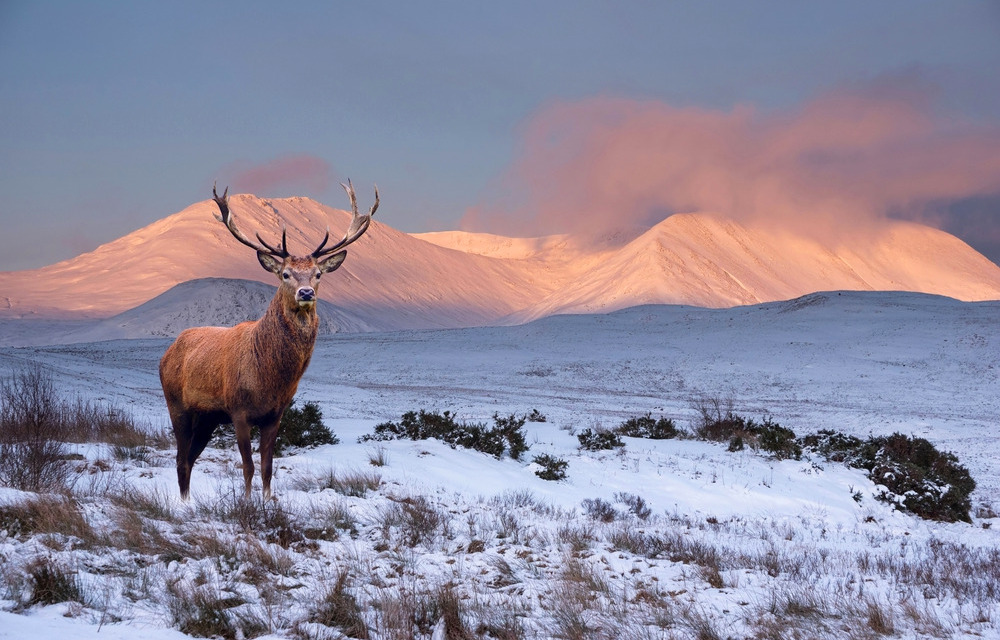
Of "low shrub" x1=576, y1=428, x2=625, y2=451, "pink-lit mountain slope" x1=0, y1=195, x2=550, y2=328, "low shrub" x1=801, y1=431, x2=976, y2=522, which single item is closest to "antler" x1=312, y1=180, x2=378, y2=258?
"low shrub" x1=576, y1=428, x2=625, y2=451

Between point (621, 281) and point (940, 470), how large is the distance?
3110 inches

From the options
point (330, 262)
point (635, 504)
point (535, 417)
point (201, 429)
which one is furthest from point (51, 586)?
point (535, 417)

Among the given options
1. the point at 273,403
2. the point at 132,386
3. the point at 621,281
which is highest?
the point at 621,281

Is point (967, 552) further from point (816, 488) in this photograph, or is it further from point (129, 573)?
point (129, 573)

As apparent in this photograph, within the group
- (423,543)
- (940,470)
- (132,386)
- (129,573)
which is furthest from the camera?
(132,386)

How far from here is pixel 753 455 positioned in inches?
536

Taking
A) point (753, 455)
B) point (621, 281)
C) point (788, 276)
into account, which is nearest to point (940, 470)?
point (753, 455)

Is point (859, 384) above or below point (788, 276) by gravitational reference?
below

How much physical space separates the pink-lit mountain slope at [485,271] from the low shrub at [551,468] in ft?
163

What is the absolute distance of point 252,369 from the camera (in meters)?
6.88

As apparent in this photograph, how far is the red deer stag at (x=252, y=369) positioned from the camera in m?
6.86

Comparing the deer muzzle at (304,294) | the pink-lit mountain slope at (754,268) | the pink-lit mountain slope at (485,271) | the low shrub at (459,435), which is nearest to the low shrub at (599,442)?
the low shrub at (459,435)

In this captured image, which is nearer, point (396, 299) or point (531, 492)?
point (531, 492)

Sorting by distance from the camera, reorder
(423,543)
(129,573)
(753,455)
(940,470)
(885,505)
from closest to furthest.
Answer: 1. (129,573)
2. (423,543)
3. (885,505)
4. (940,470)
5. (753,455)
